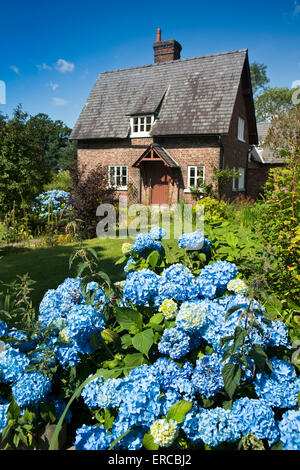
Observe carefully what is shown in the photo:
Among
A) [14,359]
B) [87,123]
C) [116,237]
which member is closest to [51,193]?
[116,237]

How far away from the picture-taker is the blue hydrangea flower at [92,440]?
1.48 meters

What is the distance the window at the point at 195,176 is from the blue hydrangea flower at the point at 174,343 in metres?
13.9

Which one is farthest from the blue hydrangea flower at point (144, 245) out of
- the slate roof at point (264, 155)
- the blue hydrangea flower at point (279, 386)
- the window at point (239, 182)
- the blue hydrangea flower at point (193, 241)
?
the slate roof at point (264, 155)

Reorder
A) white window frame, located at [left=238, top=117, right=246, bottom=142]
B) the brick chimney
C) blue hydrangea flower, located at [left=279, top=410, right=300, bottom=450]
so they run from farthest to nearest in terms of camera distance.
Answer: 1. the brick chimney
2. white window frame, located at [left=238, top=117, right=246, bottom=142]
3. blue hydrangea flower, located at [left=279, top=410, right=300, bottom=450]

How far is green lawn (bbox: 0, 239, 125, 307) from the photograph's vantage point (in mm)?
5680

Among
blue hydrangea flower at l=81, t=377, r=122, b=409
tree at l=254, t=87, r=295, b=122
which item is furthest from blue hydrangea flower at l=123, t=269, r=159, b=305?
tree at l=254, t=87, r=295, b=122

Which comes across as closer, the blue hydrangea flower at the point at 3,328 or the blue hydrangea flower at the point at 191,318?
the blue hydrangea flower at the point at 191,318

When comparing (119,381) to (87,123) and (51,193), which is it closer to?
(51,193)

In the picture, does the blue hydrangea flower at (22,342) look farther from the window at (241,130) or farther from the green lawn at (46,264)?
the window at (241,130)

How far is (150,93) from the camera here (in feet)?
57.7

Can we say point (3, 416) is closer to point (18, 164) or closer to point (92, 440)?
point (92, 440)

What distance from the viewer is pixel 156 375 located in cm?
166

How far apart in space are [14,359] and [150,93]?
58.5 ft

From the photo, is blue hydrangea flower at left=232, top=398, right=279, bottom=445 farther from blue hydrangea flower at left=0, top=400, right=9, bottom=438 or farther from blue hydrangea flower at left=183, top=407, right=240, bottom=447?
blue hydrangea flower at left=0, top=400, right=9, bottom=438
